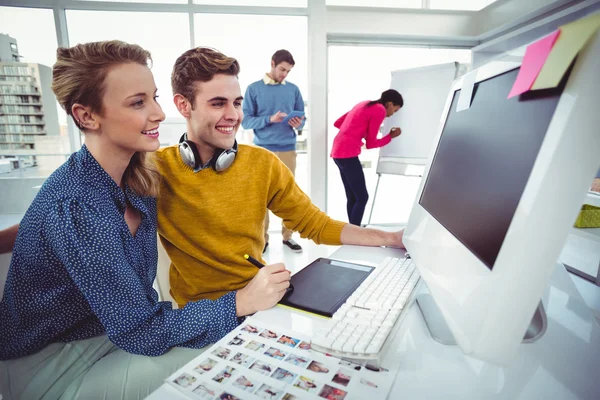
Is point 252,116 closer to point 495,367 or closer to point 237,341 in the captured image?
point 237,341

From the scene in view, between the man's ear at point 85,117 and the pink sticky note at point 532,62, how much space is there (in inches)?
32.1

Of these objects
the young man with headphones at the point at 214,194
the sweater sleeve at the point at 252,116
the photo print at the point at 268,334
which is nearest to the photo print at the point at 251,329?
the photo print at the point at 268,334

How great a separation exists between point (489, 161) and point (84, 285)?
724 mm

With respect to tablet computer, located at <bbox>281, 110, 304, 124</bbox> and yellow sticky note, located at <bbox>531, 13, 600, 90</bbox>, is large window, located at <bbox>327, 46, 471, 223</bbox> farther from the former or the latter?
yellow sticky note, located at <bbox>531, 13, 600, 90</bbox>

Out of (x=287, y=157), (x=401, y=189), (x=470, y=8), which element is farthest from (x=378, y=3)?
(x=401, y=189)

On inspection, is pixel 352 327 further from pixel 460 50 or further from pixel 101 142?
pixel 460 50

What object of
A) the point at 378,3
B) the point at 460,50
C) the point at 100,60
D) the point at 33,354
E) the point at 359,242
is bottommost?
the point at 33,354

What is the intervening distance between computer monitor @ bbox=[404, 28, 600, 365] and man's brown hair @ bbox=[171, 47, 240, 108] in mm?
746

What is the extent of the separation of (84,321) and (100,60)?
1.93 ft

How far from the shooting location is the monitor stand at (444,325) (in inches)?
21.0

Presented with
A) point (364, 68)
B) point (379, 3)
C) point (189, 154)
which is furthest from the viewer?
point (364, 68)

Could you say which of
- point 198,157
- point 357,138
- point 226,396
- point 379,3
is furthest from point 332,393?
point 379,3

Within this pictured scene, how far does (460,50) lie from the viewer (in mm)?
3832

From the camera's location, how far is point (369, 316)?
0.58m
